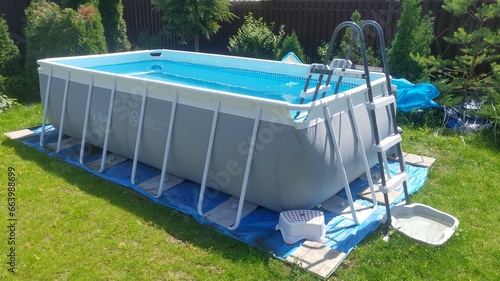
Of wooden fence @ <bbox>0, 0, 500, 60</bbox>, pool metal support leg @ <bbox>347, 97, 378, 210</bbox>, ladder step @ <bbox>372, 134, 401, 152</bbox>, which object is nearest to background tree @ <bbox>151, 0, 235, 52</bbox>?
wooden fence @ <bbox>0, 0, 500, 60</bbox>

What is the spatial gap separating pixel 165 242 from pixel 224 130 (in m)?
1.02

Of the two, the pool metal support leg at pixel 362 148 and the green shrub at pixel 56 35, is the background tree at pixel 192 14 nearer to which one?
the green shrub at pixel 56 35

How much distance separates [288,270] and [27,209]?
240cm

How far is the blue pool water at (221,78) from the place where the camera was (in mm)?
5840

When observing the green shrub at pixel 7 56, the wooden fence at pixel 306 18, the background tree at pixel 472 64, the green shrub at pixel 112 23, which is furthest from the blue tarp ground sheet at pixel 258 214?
the green shrub at pixel 112 23

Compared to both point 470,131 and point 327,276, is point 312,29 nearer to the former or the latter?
point 470,131

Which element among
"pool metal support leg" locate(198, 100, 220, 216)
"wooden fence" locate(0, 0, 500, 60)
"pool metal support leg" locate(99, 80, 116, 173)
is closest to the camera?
"pool metal support leg" locate(198, 100, 220, 216)

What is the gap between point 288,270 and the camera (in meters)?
2.90

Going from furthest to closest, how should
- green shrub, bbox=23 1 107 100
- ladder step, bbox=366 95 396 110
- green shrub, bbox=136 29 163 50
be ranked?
green shrub, bbox=136 29 163 50 → green shrub, bbox=23 1 107 100 → ladder step, bbox=366 95 396 110

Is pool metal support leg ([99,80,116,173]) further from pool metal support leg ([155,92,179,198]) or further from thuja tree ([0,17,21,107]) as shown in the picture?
thuja tree ([0,17,21,107])

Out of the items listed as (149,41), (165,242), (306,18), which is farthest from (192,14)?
(165,242)

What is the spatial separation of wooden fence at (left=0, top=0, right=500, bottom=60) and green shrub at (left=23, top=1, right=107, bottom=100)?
1.84m

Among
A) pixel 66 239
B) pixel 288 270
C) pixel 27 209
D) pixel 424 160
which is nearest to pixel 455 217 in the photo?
pixel 424 160

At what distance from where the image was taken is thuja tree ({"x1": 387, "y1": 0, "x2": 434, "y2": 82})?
261 inches
